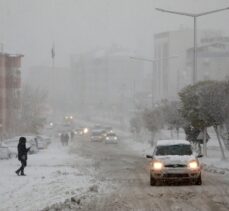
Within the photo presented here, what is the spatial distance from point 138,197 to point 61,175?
9.82m

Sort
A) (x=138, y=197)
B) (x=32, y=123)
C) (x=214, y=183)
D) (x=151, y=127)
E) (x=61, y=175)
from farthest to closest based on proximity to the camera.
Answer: (x=32, y=123)
(x=151, y=127)
(x=61, y=175)
(x=214, y=183)
(x=138, y=197)

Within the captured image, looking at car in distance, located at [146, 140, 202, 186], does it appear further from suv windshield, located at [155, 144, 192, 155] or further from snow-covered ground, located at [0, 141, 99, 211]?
snow-covered ground, located at [0, 141, 99, 211]

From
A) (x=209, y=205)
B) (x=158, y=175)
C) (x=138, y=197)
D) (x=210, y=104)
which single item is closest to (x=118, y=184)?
(x=158, y=175)

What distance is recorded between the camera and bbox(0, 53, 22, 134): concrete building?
103m

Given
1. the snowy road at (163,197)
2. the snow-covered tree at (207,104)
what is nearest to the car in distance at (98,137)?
the snow-covered tree at (207,104)

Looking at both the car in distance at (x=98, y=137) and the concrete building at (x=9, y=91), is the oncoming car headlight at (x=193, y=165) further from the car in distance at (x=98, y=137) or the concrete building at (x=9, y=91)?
the concrete building at (x=9, y=91)

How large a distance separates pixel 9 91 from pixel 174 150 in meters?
85.3

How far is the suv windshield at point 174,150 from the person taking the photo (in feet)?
86.2

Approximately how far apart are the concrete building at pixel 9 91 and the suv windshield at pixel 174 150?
72.3 m

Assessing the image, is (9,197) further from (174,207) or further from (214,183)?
(214,183)

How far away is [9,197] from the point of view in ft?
68.6

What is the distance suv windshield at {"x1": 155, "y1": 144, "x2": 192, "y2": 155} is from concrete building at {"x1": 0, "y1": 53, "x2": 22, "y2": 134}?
72283mm

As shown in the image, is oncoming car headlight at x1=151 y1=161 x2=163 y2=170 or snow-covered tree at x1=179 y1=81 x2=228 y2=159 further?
snow-covered tree at x1=179 y1=81 x2=228 y2=159

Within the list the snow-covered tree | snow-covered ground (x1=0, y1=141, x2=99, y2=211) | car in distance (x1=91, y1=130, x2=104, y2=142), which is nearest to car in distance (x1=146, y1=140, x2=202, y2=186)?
snow-covered ground (x1=0, y1=141, x2=99, y2=211)
